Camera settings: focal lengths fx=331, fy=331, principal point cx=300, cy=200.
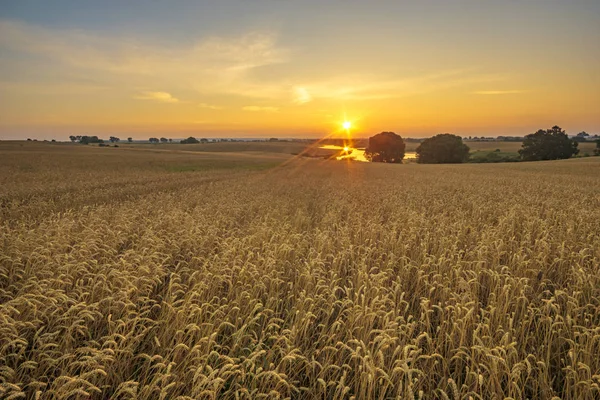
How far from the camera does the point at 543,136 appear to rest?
86.2m

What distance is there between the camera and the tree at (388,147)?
105062 mm

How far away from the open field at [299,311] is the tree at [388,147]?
95670mm

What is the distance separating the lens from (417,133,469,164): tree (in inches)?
3664

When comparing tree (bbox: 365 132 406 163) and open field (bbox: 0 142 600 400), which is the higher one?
tree (bbox: 365 132 406 163)

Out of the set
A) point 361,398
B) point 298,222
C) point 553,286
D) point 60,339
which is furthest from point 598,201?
point 60,339

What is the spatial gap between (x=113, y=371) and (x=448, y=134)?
348ft

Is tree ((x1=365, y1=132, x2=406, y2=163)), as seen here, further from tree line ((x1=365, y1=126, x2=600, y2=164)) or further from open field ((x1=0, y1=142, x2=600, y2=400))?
open field ((x1=0, y1=142, x2=600, y2=400))

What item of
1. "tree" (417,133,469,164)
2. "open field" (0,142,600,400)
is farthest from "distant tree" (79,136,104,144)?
"open field" (0,142,600,400)

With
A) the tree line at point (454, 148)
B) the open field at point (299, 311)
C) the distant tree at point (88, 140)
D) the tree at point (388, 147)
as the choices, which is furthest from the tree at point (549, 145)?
the distant tree at point (88, 140)

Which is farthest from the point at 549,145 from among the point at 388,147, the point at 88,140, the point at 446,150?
the point at 88,140

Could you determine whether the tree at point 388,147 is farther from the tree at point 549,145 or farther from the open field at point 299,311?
the open field at point 299,311

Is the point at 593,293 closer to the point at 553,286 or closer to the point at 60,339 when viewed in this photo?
the point at 553,286

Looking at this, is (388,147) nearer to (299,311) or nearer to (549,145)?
(549,145)

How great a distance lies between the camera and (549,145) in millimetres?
84562
